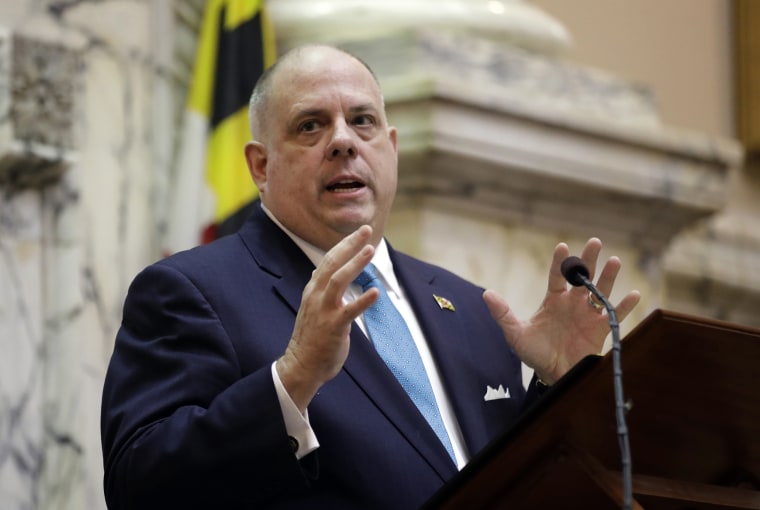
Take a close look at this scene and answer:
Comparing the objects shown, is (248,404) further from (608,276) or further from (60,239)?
(60,239)

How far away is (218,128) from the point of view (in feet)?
17.7

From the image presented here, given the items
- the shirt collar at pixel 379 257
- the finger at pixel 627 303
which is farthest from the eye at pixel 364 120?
the finger at pixel 627 303

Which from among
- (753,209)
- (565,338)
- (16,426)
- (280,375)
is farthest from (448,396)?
(753,209)

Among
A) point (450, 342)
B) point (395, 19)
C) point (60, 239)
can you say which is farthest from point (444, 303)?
point (395, 19)

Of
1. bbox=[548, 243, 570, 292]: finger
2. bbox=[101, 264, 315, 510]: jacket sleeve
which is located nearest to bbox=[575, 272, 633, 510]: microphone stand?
bbox=[548, 243, 570, 292]: finger

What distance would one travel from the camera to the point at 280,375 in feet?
9.36

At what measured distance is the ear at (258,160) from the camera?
368cm

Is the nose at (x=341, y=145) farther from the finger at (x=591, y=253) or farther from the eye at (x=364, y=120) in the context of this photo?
the finger at (x=591, y=253)

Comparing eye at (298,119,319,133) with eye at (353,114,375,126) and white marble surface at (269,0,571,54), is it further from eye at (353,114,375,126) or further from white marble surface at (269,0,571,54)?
white marble surface at (269,0,571,54)

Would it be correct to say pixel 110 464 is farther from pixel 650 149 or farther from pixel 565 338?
pixel 650 149

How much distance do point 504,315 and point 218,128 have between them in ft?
7.50

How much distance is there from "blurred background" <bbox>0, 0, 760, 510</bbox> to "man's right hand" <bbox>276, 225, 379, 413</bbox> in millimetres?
2169

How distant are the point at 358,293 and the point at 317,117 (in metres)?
0.42

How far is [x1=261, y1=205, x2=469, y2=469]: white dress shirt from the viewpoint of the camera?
288 cm
